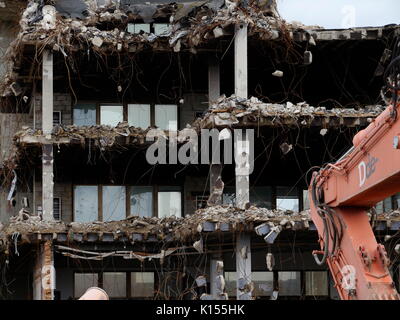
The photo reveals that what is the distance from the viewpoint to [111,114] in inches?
1243

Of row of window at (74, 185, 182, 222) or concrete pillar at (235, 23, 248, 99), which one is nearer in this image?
concrete pillar at (235, 23, 248, 99)

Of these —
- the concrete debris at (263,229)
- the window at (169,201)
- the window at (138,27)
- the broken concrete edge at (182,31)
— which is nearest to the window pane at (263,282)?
the window at (169,201)

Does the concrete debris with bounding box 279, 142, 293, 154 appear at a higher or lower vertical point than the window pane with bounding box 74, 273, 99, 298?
higher

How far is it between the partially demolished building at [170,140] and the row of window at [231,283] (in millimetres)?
42

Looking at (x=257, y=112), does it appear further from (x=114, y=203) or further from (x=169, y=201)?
(x=114, y=203)

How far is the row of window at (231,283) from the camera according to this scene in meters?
30.8

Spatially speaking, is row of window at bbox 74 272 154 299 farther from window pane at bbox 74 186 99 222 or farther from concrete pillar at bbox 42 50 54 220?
concrete pillar at bbox 42 50 54 220

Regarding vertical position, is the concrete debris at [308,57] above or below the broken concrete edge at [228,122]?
above

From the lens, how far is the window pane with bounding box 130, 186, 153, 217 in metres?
31.2

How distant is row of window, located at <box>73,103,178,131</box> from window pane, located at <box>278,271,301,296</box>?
216 inches

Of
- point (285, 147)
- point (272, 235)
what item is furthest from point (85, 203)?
point (272, 235)

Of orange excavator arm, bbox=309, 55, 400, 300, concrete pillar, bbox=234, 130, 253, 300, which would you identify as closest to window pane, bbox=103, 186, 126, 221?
concrete pillar, bbox=234, 130, 253, 300

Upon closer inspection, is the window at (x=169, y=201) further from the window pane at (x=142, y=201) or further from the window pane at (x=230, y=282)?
the window pane at (x=230, y=282)

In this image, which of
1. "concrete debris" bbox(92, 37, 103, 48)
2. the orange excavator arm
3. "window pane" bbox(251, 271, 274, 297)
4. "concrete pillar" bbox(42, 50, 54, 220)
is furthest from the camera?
"window pane" bbox(251, 271, 274, 297)
